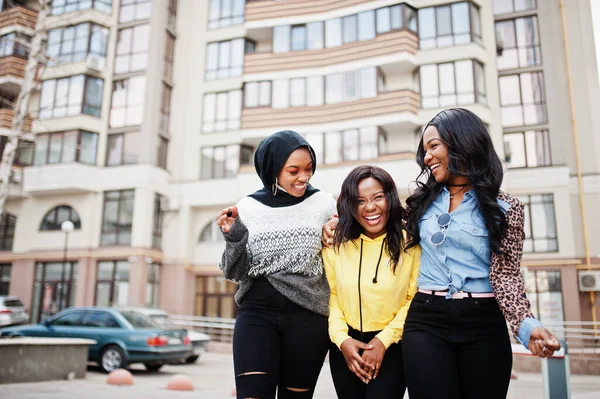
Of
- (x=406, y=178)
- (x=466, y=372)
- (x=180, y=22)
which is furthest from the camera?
(x=180, y=22)

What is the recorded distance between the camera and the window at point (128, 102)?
25167 millimetres

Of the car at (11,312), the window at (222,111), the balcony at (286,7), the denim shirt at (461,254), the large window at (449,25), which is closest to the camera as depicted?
the denim shirt at (461,254)

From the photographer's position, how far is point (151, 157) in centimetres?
2458

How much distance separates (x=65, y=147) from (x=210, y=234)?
7547 millimetres

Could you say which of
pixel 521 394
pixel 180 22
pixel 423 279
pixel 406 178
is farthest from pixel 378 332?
pixel 180 22

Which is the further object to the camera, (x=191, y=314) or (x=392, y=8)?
(x=191, y=314)

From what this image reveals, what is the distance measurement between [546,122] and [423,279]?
21.6 metres

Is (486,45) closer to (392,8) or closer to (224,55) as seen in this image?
(392,8)

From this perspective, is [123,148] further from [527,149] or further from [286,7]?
[527,149]

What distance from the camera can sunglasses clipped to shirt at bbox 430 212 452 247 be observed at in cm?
276

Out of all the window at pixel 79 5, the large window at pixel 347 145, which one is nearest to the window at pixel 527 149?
the large window at pixel 347 145

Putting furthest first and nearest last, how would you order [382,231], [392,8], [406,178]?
[392,8], [406,178], [382,231]

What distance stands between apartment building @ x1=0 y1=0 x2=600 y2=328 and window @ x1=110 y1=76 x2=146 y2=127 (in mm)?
72

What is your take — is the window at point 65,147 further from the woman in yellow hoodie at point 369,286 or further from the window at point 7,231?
the woman in yellow hoodie at point 369,286
